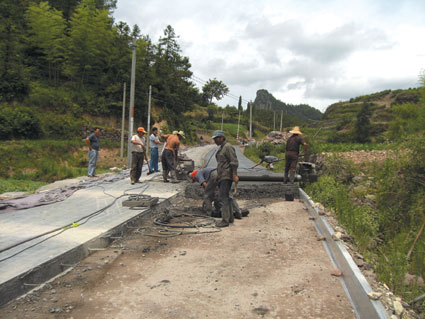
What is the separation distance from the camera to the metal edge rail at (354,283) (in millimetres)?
3088

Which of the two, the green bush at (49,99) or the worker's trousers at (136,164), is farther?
the green bush at (49,99)

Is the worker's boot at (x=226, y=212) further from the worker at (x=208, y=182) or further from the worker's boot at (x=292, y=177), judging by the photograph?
the worker's boot at (x=292, y=177)

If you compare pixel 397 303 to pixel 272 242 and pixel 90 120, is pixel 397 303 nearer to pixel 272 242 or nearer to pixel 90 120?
pixel 272 242

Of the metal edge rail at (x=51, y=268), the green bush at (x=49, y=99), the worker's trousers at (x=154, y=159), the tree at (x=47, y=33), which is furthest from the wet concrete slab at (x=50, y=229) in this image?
the tree at (x=47, y=33)

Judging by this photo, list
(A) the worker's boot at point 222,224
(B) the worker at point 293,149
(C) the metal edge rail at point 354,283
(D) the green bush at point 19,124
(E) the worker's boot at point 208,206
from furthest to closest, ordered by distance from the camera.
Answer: (D) the green bush at point 19,124 → (B) the worker at point 293,149 → (E) the worker's boot at point 208,206 → (A) the worker's boot at point 222,224 → (C) the metal edge rail at point 354,283

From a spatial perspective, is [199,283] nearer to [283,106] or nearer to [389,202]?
[389,202]

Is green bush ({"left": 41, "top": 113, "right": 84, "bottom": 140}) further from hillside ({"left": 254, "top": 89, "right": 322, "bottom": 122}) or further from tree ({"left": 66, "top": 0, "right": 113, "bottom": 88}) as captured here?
hillside ({"left": 254, "top": 89, "right": 322, "bottom": 122})

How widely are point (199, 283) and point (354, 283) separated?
1778 millimetres

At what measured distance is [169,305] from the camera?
3.42 meters

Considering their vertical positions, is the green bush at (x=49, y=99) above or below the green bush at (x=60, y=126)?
above

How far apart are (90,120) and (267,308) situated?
1428 inches

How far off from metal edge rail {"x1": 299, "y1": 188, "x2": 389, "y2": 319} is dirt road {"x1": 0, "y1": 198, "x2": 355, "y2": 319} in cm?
10

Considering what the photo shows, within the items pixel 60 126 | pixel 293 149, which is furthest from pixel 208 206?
pixel 60 126

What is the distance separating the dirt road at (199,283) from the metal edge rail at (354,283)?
0.10 metres
